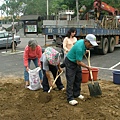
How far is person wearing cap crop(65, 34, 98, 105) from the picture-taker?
497cm

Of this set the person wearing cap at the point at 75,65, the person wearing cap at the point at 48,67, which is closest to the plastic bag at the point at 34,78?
the person wearing cap at the point at 48,67

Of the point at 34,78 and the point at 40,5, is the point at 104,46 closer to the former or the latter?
the point at 34,78

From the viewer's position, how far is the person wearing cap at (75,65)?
196 inches

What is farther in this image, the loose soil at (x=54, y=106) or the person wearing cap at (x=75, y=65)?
the person wearing cap at (x=75, y=65)

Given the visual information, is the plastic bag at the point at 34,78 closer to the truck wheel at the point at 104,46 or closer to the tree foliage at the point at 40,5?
the truck wheel at the point at 104,46

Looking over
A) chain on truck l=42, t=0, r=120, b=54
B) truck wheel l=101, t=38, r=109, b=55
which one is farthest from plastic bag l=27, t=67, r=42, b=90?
truck wheel l=101, t=38, r=109, b=55

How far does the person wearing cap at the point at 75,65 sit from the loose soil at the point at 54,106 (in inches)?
9.4

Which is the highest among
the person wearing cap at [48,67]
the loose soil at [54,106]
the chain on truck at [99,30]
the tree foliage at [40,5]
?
the tree foliage at [40,5]

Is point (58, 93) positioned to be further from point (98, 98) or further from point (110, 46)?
point (110, 46)

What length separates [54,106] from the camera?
5211 mm

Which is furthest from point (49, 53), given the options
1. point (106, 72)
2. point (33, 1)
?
point (33, 1)

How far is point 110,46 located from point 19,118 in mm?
11528

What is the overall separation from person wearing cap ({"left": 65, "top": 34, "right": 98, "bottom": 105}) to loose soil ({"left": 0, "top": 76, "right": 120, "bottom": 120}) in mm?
238

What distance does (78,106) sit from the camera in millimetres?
5199
